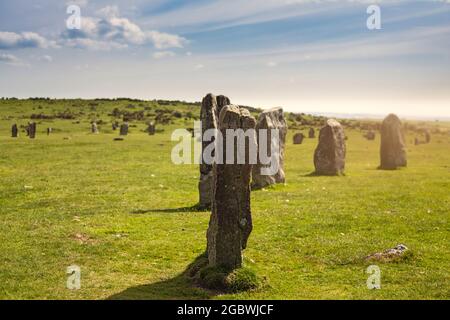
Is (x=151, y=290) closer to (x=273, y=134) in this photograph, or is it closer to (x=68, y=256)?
(x=68, y=256)

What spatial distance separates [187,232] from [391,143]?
30869mm

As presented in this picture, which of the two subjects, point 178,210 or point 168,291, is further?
point 178,210

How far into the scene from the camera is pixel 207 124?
83.9ft

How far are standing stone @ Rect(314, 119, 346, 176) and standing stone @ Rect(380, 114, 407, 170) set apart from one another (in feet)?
24.3

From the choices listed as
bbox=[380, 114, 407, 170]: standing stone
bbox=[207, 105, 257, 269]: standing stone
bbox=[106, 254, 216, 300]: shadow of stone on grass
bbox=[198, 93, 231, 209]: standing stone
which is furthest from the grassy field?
bbox=[380, 114, 407, 170]: standing stone

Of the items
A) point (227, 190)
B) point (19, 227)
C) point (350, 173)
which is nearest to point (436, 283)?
point (227, 190)

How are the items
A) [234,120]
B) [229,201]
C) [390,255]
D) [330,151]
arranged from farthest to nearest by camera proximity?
[330,151] < [390,255] < [234,120] < [229,201]

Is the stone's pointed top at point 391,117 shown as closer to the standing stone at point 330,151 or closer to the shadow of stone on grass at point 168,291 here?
the standing stone at point 330,151

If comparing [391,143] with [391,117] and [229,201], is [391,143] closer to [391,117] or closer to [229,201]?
[391,117]

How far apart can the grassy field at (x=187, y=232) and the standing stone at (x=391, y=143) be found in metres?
2.25

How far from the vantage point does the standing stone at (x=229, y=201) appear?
15.2 metres

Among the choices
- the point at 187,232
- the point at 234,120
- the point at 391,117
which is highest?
the point at 391,117

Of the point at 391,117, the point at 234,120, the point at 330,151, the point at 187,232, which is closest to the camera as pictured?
A: the point at 234,120

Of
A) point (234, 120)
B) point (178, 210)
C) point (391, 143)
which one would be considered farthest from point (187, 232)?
point (391, 143)
